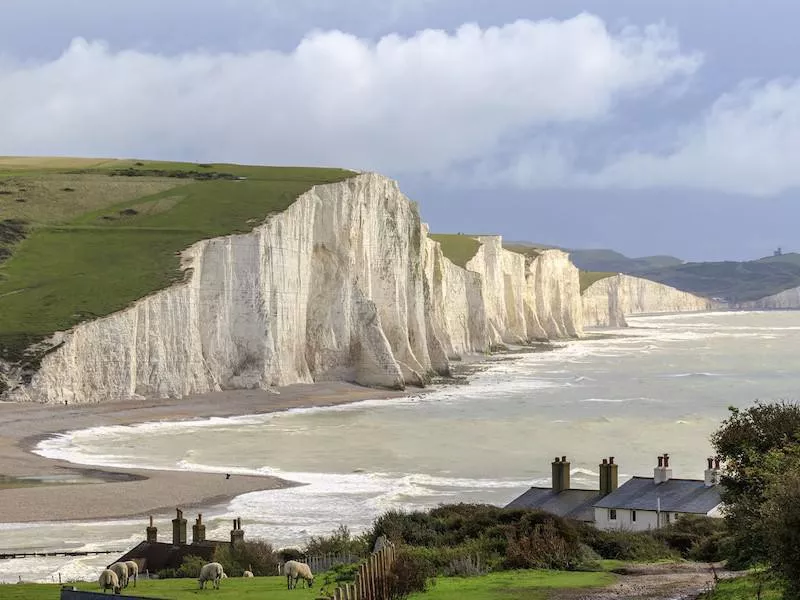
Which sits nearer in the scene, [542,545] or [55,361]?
[542,545]

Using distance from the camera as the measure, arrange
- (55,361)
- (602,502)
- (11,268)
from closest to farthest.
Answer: (602,502) → (55,361) → (11,268)

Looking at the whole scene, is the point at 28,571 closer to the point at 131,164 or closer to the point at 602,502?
the point at 602,502

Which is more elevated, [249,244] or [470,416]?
[249,244]

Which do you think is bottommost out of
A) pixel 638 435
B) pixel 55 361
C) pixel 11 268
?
pixel 638 435

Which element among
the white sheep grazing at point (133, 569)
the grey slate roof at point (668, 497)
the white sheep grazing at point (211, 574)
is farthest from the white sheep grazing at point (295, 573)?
the grey slate roof at point (668, 497)

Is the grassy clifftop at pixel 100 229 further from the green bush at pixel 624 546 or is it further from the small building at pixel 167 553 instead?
the green bush at pixel 624 546

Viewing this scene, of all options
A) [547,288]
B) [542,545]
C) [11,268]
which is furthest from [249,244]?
[547,288]

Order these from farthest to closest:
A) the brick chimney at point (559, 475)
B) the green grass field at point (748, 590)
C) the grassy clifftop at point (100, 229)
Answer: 1. the grassy clifftop at point (100, 229)
2. the brick chimney at point (559, 475)
3. the green grass field at point (748, 590)
